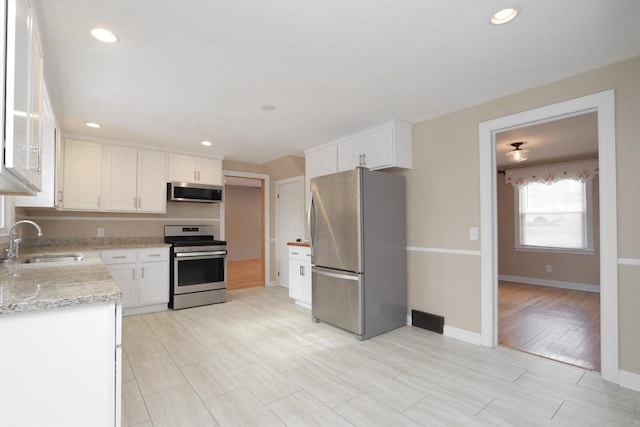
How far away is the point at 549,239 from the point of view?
589 centimetres

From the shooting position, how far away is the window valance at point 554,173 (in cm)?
530

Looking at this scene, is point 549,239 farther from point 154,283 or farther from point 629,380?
point 154,283

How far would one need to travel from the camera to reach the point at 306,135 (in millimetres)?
4023

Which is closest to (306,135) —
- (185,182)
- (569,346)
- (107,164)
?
(185,182)

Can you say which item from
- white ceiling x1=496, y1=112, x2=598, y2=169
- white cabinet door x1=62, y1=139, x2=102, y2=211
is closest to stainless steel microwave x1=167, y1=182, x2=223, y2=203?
white cabinet door x1=62, y1=139, x2=102, y2=211

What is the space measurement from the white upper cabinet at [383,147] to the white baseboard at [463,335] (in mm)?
1802

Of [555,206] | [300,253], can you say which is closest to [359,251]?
[300,253]

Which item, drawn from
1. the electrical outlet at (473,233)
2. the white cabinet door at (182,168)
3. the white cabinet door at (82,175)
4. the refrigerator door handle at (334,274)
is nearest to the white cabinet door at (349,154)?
the refrigerator door handle at (334,274)

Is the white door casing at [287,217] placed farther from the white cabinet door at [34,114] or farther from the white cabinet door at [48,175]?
the white cabinet door at [34,114]

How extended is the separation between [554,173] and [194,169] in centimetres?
621

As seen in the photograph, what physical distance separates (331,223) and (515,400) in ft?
6.97

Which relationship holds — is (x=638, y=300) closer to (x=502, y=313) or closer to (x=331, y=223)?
(x=502, y=313)

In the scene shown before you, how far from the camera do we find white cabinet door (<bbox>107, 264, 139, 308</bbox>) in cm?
395

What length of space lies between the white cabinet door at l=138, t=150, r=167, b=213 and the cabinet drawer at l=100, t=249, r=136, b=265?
637mm
